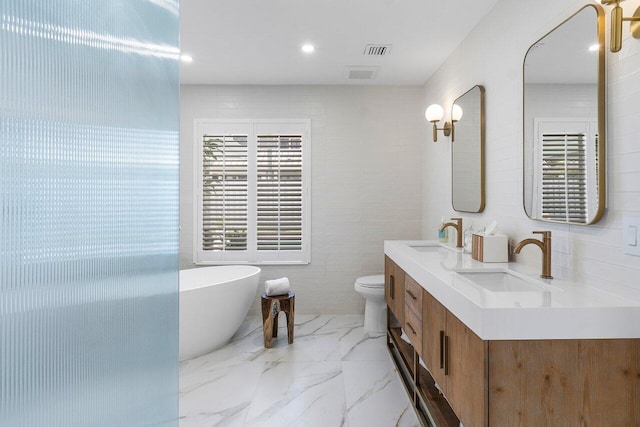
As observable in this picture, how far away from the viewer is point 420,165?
14.1ft

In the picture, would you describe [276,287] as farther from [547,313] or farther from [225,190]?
[547,313]

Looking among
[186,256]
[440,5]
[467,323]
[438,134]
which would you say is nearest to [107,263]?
[467,323]

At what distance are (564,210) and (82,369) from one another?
1.98 meters

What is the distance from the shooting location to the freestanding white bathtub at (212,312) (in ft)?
10.0

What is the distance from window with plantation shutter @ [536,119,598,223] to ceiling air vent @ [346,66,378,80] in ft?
6.79

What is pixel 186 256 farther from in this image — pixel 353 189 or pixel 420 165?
pixel 420 165

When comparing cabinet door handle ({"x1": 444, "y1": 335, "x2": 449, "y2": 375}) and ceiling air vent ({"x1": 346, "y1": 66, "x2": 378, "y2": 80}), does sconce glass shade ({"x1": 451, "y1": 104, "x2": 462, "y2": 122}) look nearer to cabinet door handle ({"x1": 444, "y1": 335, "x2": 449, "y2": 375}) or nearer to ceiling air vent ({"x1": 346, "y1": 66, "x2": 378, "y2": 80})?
ceiling air vent ({"x1": 346, "y1": 66, "x2": 378, "y2": 80})

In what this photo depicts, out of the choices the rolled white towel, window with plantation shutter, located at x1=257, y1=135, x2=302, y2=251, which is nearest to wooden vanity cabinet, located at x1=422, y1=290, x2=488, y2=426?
the rolled white towel

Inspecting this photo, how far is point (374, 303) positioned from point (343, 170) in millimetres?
1470

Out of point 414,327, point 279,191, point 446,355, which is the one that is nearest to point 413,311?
point 414,327

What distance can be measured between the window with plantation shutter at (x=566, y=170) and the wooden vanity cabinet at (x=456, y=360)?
2.41 feet

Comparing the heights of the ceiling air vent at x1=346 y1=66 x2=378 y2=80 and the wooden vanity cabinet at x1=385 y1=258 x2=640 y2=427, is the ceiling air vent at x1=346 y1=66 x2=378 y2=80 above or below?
above

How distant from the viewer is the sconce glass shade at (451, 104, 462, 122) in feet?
10.3

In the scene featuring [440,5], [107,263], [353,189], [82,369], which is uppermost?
[440,5]
